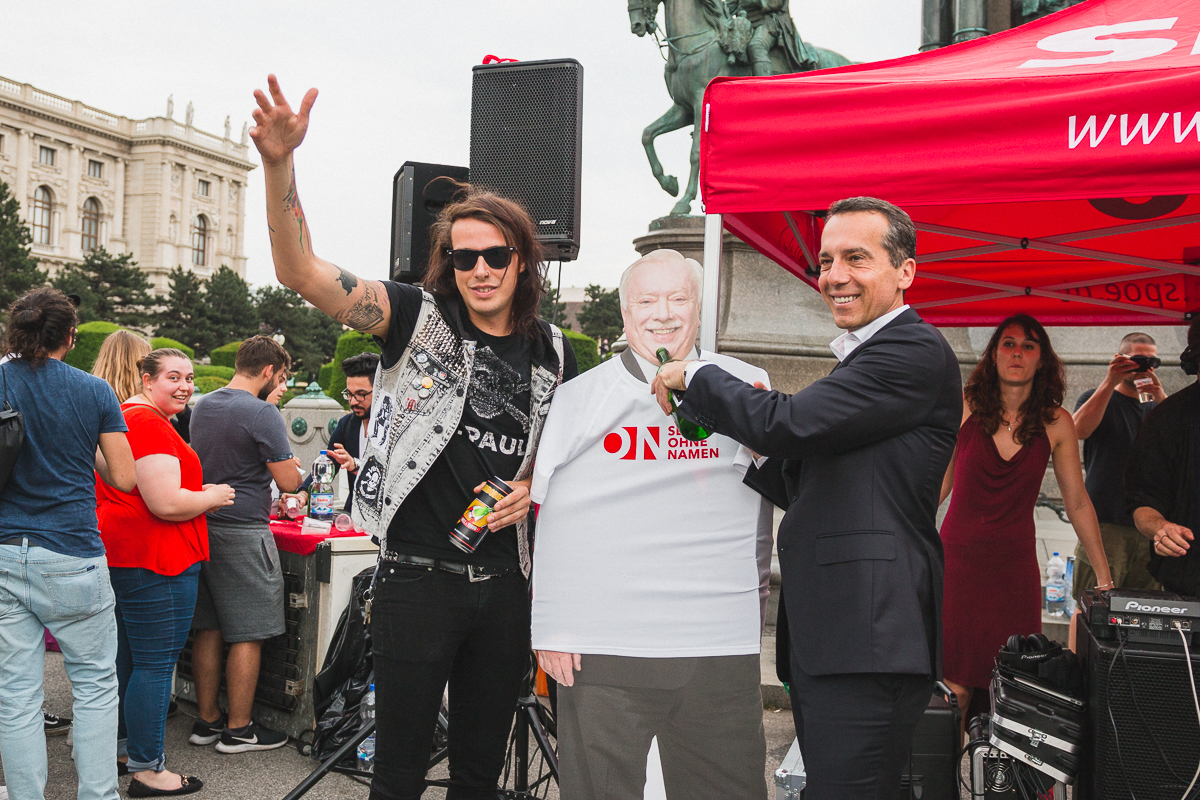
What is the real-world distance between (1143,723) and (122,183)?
88.5 m

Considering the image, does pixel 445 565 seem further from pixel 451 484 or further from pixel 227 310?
pixel 227 310

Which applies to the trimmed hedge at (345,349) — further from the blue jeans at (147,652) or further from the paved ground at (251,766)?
the blue jeans at (147,652)

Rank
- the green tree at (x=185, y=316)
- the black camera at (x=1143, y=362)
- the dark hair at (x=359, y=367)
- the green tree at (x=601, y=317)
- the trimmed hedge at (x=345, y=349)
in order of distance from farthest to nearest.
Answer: the green tree at (x=185, y=316)
the green tree at (x=601, y=317)
the trimmed hedge at (x=345, y=349)
the dark hair at (x=359, y=367)
the black camera at (x=1143, y=362)

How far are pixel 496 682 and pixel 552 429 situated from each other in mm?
700

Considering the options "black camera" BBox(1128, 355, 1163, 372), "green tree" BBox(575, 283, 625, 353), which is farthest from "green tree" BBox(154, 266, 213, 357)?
"black camera" BBox(1128, 355, 1163, 372)

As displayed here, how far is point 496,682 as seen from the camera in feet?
7.71

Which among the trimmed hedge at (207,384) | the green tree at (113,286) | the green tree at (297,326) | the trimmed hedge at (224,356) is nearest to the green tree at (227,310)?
the green tree at (297,326)

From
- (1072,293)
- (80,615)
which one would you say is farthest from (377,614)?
(1072,293)

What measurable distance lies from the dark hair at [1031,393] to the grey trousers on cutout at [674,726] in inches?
73.9

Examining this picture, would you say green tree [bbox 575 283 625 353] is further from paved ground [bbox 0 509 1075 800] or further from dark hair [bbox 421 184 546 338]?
dark hair [bbox 421 184 546 338]

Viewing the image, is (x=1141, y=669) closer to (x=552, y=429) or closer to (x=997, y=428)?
(x=997, y=428)

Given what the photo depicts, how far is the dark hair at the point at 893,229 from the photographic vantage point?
2012 mm

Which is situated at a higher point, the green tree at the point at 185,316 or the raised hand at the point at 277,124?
the green tree at the point at 185,316

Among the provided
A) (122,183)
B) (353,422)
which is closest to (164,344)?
(353,422)
